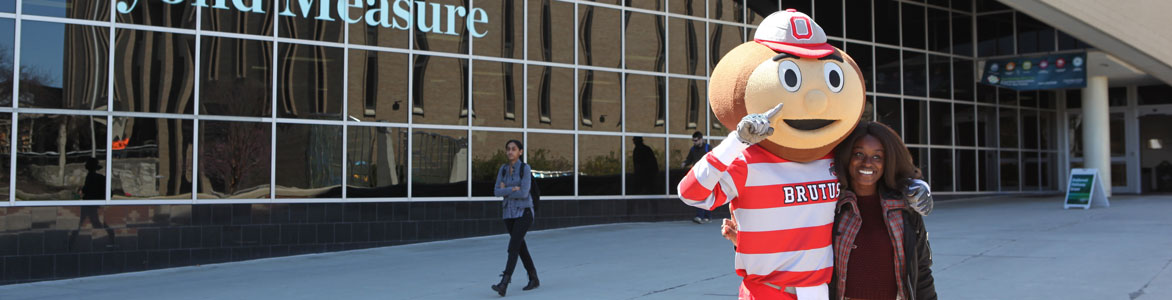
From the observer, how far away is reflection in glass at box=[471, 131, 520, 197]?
14008mm

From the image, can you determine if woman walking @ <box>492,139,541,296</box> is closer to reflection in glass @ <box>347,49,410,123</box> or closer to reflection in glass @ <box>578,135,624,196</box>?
reflection in glass @ <box>347,49,410,123</box>

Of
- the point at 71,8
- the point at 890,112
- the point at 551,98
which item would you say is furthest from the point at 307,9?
the point at 890,112

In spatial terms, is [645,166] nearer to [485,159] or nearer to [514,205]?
[485,159]

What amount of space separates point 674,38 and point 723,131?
2169mm

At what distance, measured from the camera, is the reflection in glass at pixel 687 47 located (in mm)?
16516

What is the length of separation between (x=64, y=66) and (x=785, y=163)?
10.3 m

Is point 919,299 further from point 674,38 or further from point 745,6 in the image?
point 745,6

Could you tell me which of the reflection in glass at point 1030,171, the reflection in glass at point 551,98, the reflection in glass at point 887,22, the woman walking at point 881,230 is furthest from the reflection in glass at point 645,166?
the reflection in glass at point 1030,171

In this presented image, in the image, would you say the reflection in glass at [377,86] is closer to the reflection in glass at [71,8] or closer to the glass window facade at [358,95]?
the glass window facade at [358,95]

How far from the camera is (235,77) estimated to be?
1199 cm

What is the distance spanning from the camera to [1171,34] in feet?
61.4

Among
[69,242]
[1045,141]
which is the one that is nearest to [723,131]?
[69,242]

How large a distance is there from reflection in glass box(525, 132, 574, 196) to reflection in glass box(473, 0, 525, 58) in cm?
144

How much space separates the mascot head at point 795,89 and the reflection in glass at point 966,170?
20752 mm
